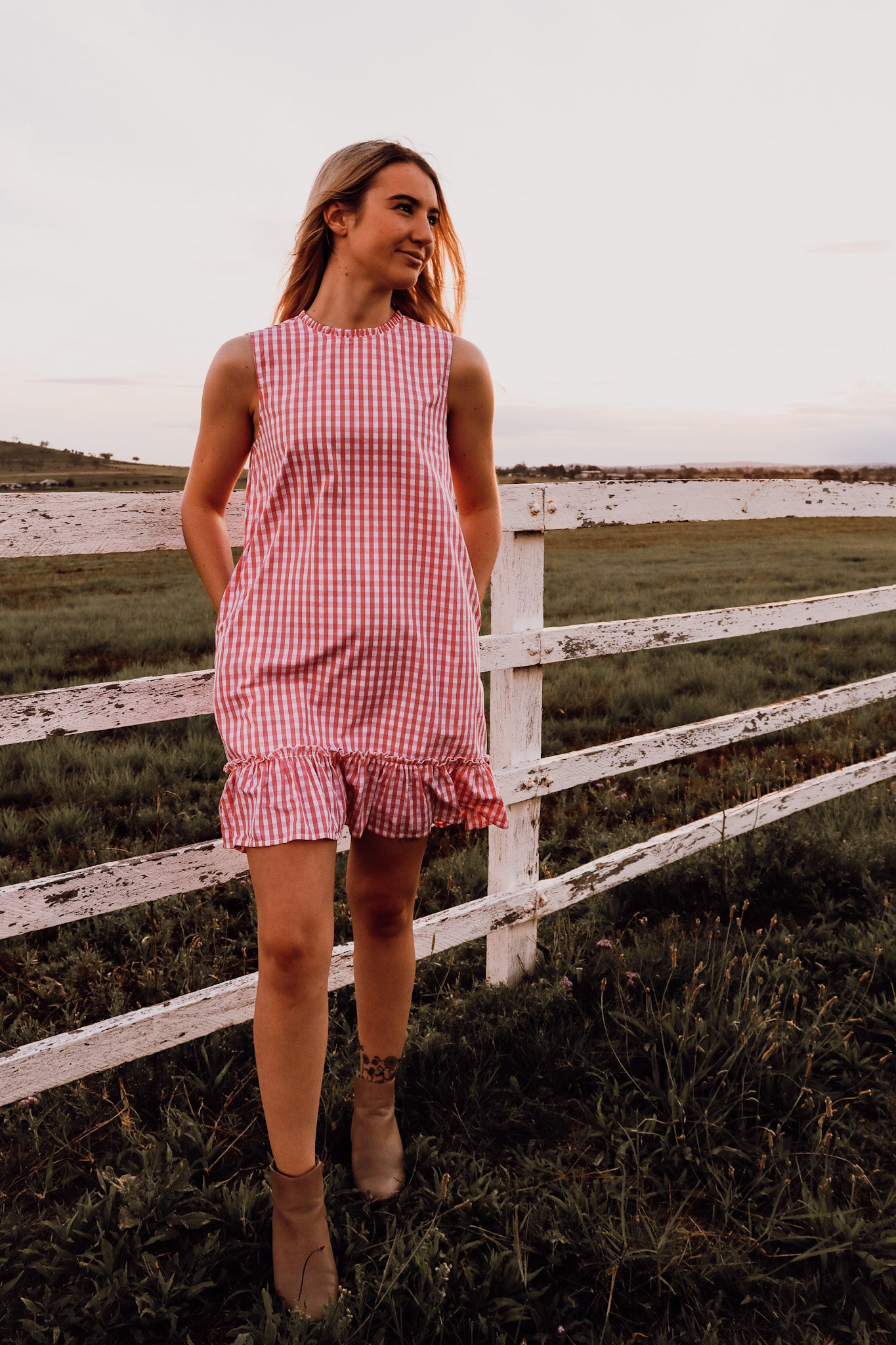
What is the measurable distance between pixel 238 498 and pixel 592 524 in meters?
1.03

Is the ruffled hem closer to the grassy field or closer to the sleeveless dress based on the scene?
the sleeveless dress

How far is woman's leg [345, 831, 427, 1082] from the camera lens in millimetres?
1755

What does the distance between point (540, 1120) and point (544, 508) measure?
5.08 feet

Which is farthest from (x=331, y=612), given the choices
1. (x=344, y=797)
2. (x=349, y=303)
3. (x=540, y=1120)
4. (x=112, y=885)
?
(x=540, y=1120)

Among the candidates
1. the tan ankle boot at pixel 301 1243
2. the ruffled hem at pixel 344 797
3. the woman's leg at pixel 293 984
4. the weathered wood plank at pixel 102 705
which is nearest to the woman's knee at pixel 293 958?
the woman's leg at pixel 293 984

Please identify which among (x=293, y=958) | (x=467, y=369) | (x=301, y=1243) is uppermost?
(x=467, y=369)

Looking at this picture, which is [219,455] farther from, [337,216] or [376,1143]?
[376,1143]

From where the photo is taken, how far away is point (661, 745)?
2980 millimetres

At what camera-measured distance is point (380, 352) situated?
1.70 metres

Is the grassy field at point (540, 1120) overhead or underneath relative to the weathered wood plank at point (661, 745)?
underneath

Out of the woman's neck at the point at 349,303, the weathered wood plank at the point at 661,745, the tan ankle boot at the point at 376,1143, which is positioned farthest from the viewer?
the weathered wood plank at the point at 661,745

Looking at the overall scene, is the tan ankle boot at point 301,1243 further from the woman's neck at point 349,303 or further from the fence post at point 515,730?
the woman's neck at point 349,303

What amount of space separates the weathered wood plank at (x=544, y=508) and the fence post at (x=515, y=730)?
0.11 metres

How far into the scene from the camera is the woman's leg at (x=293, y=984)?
1.52 m
